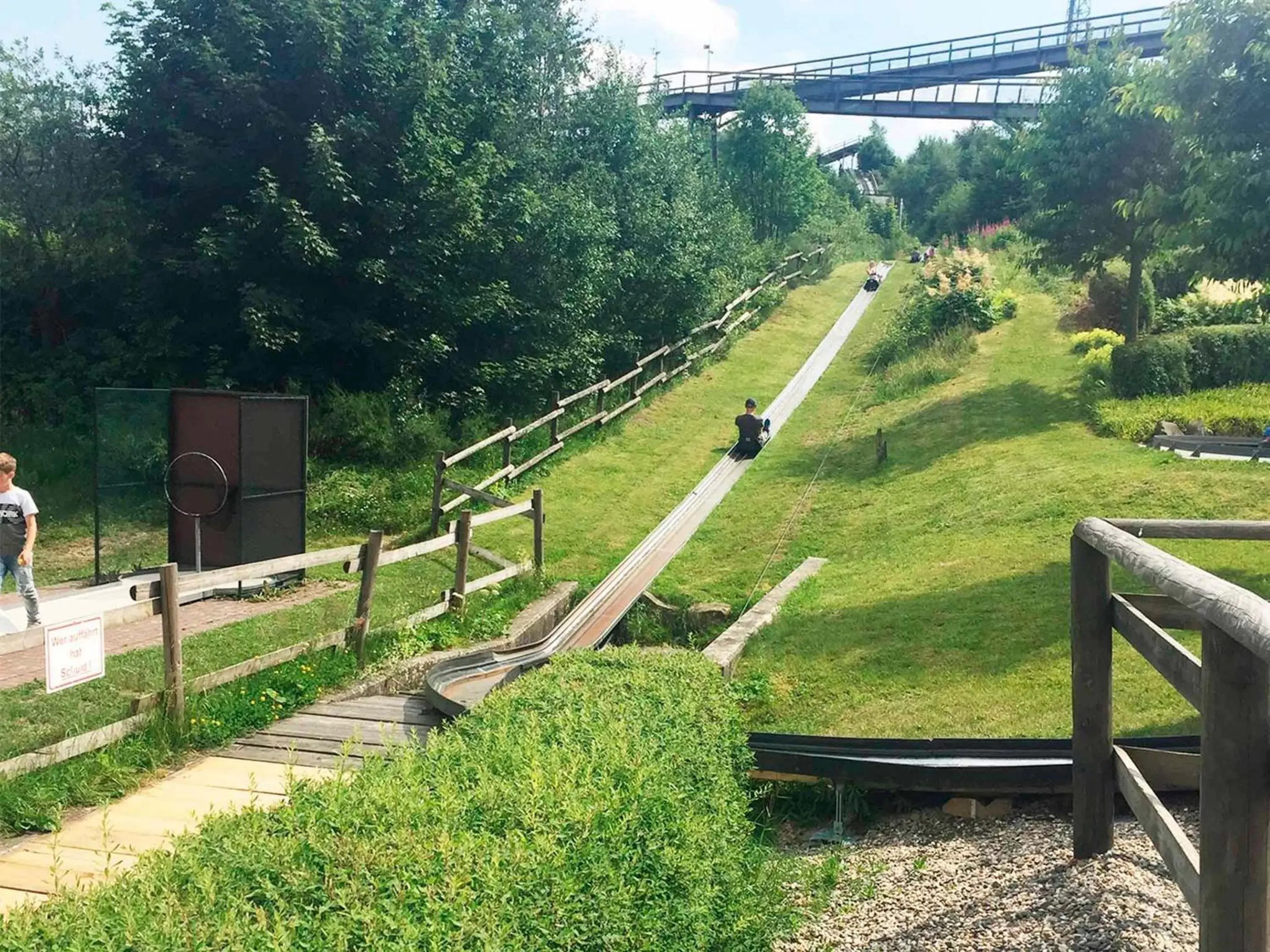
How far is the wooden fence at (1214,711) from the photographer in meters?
2.58

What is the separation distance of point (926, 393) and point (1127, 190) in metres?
5.35

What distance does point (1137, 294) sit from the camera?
2228 centimetres

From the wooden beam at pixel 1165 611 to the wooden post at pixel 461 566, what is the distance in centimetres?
675

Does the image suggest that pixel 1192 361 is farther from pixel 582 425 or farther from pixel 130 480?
pixel 130 480

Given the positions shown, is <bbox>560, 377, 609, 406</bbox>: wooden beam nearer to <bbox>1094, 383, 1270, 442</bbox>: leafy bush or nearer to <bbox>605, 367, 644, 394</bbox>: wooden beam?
<bbox>605, 367, 644, 394</bbox>: wooden beam

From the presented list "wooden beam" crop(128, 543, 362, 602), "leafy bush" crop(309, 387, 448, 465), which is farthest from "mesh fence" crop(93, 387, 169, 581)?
A: "leafy bush" crop(309, 387, 448, 465)

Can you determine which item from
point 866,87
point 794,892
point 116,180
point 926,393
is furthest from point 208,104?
point 866,87

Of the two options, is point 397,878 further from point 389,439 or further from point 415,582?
point 389,439

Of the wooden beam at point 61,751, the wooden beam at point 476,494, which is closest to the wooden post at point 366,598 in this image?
the wooden beam at point 61,751

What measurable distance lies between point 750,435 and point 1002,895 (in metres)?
15.9

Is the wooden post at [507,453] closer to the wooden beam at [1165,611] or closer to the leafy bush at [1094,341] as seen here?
the leafy bush at [1094,341]

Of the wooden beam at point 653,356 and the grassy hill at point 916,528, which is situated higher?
the wooden beam at point 653,356

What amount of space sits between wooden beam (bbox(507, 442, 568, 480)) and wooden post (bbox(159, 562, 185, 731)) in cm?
1126

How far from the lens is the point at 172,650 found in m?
6.46
